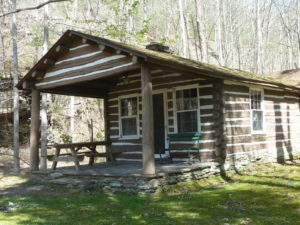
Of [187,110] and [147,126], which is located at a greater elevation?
[187,110]

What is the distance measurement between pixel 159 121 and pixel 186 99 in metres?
1.46

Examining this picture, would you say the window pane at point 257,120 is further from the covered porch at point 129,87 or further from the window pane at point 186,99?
the window pane at point 186,99

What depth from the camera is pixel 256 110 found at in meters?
12.8

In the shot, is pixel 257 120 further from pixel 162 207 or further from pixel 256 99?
pixel 162 207

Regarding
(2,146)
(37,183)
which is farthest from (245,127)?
(2,146)

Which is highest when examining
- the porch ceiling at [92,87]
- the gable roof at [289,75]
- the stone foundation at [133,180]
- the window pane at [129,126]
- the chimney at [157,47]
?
the chimney at [157,47]

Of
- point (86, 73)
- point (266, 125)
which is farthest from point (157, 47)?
point (266, 125)

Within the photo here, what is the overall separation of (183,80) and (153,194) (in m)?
4.68

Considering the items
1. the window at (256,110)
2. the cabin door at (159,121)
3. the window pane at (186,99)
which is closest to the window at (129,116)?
the cabin door at (159,121)

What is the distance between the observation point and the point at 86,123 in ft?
74.4

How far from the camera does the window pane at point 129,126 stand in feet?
44.1

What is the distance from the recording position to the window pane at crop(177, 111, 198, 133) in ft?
37.9

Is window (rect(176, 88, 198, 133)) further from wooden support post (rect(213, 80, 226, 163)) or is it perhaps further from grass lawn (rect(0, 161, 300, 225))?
grass lawn (rect(0, 161, 300, 225))

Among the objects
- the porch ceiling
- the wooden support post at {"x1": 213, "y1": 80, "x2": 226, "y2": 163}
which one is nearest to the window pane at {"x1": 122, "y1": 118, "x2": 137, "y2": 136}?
the porch ceiling
